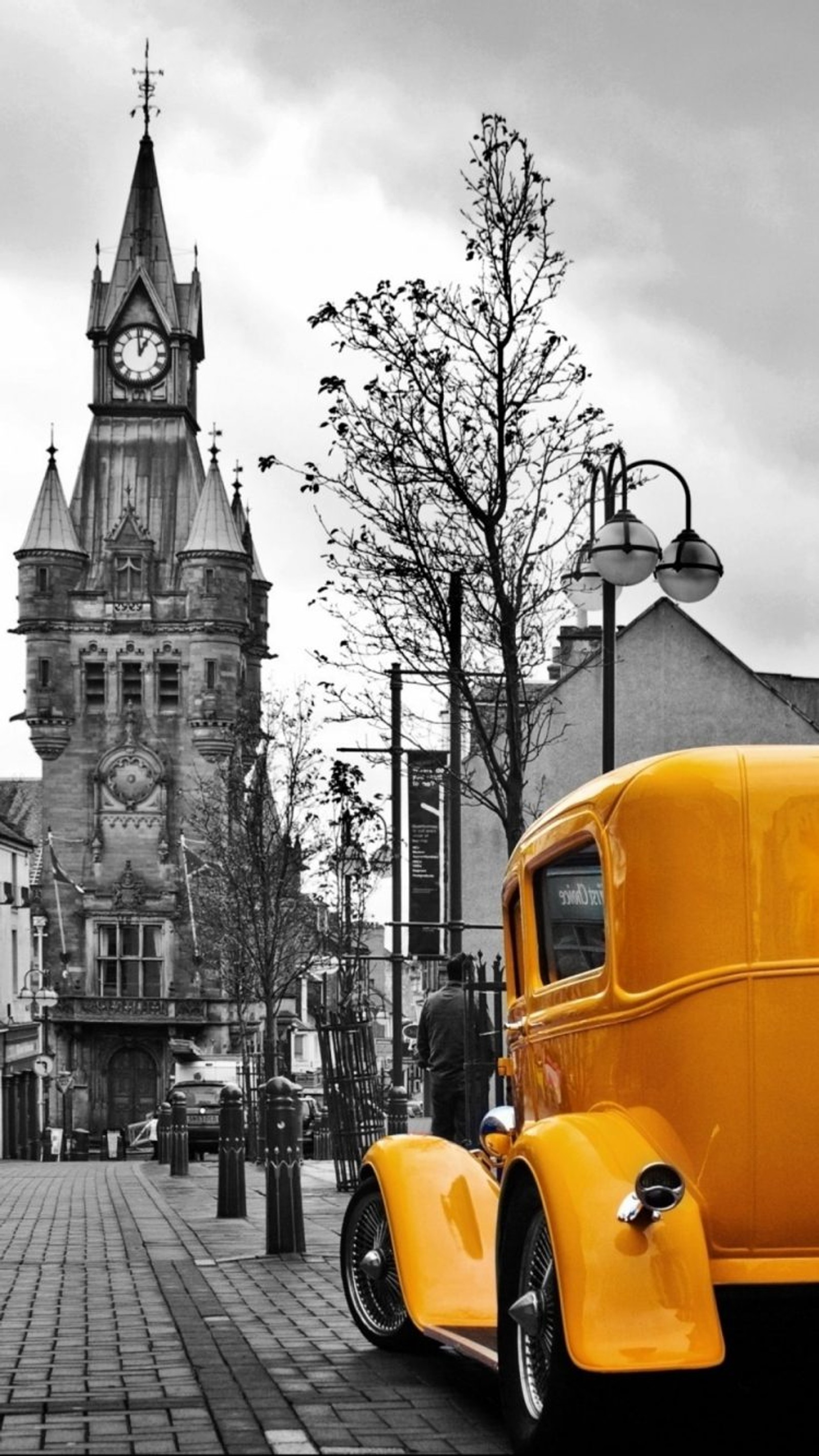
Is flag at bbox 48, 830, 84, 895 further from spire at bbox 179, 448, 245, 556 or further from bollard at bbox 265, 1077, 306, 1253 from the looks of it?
bollard at bbox 265, 1077, 306, 1253

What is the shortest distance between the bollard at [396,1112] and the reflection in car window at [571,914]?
42.3 ft

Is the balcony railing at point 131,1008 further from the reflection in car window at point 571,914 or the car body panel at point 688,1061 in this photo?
the car body panel at point 688,1061

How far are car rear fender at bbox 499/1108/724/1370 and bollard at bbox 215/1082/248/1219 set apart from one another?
11.8 m

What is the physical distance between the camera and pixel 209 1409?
25.6 feet

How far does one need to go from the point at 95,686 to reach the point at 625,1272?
298 feet

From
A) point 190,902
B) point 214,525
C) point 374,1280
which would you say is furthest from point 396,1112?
point 214,525

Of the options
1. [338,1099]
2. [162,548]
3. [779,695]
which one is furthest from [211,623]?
[338,1099]

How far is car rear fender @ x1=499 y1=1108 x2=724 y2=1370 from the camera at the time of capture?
6.02 metres

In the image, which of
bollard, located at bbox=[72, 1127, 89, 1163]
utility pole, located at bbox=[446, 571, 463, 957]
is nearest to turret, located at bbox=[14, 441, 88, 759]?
bollard, located at bbox=[72, 1127, 89, 1163]

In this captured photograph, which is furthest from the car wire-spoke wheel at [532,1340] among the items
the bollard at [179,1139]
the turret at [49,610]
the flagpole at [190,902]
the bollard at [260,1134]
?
the turret at [49,610]

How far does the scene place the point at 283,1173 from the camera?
1423cm

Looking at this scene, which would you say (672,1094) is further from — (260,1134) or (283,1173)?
(260,1134)

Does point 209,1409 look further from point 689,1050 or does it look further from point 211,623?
point 211,623

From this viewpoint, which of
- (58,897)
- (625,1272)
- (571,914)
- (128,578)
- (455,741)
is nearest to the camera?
(625,1272)
